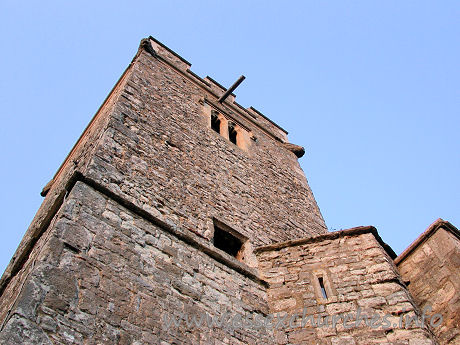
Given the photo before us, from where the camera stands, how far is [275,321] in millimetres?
4875

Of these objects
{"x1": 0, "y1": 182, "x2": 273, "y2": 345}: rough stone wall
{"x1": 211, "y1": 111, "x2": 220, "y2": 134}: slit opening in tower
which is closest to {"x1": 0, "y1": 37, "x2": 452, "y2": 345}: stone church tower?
{"x1": 0, "y1": 182, "x2": 273, "y2": 345}: rough stone wall

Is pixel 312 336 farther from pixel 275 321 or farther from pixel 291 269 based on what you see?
pixel 291 269

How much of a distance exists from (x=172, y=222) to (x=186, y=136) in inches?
A: 99.1

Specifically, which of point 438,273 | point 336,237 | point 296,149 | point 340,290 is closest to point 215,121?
point 296,149

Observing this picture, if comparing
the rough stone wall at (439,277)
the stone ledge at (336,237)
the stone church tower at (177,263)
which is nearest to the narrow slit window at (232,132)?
the stone church tower at (177,263)

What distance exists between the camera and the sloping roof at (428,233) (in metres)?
5.23

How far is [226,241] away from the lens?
595cm

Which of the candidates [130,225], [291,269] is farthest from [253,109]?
[130,225]

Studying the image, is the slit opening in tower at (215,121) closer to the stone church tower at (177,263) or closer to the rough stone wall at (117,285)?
the stone church tower at (177,263)

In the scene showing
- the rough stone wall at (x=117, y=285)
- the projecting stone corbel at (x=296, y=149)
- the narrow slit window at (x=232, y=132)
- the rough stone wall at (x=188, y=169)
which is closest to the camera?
the rough stone wall at (x=117, y=285)

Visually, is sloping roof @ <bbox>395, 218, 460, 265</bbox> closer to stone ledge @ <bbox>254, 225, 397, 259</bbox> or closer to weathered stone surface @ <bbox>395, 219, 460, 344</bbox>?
weathered stone surface @ <bbox>395, 219, 460, 344</bbox>

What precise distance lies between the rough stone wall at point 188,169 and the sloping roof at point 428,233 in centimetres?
187

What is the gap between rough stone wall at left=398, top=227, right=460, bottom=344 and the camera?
443 cm

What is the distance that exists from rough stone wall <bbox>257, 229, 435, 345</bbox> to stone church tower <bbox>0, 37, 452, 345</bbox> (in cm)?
1
